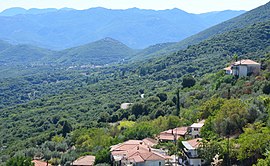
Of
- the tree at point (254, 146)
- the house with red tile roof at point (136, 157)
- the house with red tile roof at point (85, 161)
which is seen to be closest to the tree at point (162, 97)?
the house with red tile roof at point (85, 161)

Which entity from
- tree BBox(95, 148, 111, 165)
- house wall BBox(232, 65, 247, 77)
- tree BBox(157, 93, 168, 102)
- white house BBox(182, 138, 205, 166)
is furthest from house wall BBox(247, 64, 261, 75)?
tree BBox(95, 148, 111, 165)

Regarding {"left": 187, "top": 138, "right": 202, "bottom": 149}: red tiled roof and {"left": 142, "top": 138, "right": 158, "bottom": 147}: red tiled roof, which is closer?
{"left": 187, "top": 138, "right": 202, "bottom": 149}: red tiled roof

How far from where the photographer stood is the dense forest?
33344 millimetres

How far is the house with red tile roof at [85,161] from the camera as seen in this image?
35.8 metres

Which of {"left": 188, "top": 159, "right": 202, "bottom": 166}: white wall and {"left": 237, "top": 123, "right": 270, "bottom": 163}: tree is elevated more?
{"left": 237, "top": 123, "right": 270, "bottom": 163}: tree

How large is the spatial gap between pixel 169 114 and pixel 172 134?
1176 centimetres

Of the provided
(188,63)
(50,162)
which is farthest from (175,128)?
(188,63)

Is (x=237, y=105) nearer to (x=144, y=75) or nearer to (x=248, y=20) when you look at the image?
(x=144, y=75)

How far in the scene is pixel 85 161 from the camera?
1435 inches

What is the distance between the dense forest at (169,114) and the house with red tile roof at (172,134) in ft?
4.62

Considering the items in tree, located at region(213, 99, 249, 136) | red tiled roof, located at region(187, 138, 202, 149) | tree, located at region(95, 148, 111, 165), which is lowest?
tree, located at region(95, 148, 111, 165)

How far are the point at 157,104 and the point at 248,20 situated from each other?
115 meters

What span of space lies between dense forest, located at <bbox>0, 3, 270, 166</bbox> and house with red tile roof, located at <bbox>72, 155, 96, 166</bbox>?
869 millimetres

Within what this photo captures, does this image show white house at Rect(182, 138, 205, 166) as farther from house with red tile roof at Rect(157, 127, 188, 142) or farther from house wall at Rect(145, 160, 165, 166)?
house with red tile roof at Rect(157, 127, 188, 142)
